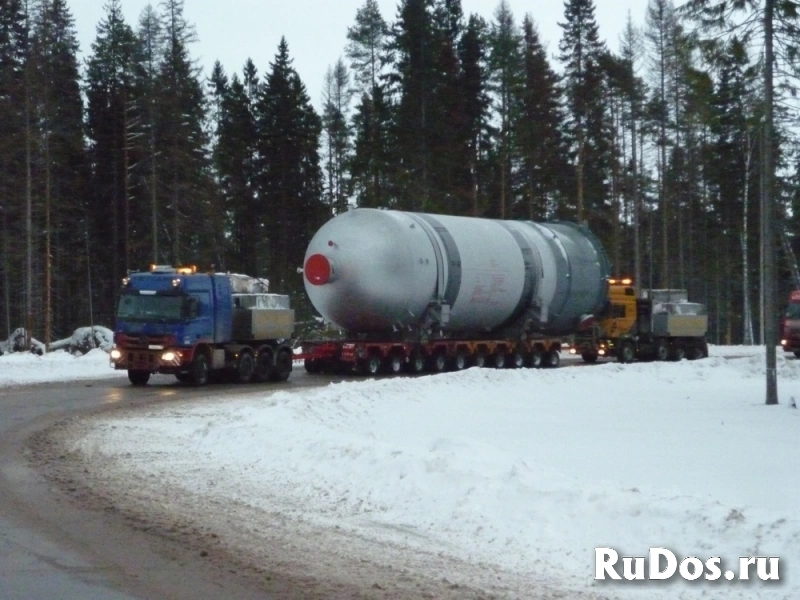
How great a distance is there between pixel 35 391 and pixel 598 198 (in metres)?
40.7

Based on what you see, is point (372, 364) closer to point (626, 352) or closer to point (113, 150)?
point (626, 352)

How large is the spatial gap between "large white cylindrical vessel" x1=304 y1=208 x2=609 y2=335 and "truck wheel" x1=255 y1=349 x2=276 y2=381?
7.40 ft

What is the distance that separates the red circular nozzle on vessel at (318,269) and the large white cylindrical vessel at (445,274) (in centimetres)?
3

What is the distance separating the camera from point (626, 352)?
41.0m

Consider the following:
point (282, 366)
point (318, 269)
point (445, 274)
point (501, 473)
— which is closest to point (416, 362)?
point (445, 274)

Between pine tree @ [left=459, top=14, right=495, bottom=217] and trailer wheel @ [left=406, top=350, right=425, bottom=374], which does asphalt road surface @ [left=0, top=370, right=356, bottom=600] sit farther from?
pine tree @ [left=459, top=14, right=495, bottom=217]

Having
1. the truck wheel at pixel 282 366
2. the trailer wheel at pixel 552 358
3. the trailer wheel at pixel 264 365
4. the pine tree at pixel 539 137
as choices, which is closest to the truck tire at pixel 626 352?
the trailer wheel at pixel 552 358

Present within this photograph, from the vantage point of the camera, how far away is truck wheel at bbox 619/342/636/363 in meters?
40.8

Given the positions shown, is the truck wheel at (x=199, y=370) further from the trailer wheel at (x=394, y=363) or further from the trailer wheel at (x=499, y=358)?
the trailer wheel at (x=499, y=358)

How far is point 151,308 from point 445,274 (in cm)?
912

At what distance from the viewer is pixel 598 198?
60.0m

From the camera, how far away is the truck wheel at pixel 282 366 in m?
30.3

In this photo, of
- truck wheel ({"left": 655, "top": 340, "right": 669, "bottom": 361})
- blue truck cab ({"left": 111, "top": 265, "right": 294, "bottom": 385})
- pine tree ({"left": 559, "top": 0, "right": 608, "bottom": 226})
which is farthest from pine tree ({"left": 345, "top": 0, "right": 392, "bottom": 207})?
blue truck cab ({"left": 111, "top": 265, "right": 294, "bottom": 385})

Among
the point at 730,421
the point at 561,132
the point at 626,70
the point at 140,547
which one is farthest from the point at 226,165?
the point at 140,547
